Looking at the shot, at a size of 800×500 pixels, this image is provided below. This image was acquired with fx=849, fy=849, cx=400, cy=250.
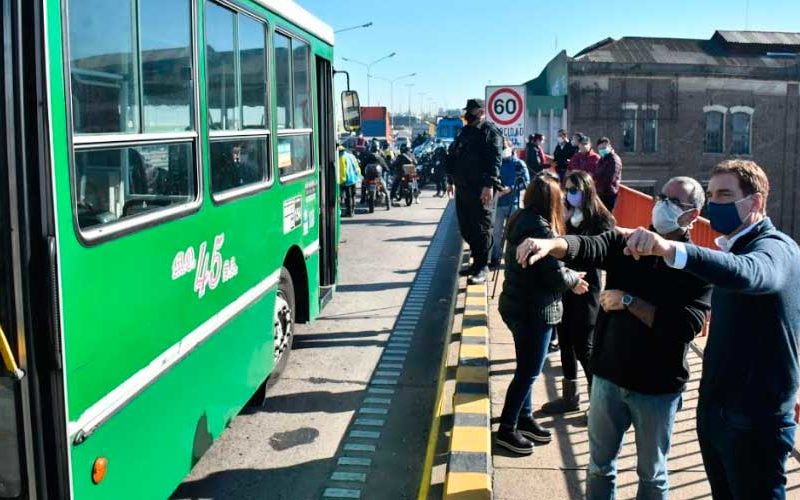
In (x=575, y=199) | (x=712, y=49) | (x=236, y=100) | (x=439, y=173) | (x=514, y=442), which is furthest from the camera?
(x=712, y=49)

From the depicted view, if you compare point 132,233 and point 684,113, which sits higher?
point 684,113

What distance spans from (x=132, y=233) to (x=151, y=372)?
66 cm

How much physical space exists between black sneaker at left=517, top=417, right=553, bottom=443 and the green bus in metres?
1.83

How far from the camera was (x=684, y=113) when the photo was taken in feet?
140

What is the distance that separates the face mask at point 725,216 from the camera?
10.9 feet

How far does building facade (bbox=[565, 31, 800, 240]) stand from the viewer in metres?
42.5

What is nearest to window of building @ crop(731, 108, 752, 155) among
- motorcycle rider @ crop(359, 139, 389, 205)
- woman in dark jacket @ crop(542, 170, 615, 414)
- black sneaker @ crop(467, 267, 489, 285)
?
motorcycle rider @ crop(359, 139, 389, 205)

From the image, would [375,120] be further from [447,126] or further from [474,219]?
[474,219]

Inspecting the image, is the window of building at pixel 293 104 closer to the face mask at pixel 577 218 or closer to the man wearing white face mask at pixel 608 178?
the face mask at pixel 577 218

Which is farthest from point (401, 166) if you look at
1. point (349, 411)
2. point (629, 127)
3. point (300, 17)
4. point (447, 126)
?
point (447, 126)

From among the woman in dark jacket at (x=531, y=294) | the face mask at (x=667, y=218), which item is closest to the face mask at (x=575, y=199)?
the woman in dark jacket at (x=531, y=294)

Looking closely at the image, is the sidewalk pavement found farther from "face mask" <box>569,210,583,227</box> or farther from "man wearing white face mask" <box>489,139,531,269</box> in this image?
"man wearing white face mask" <box>489,139,531,269</box>

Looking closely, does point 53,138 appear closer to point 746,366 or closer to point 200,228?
point 200,228

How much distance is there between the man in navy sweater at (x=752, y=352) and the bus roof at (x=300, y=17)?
3609mm
